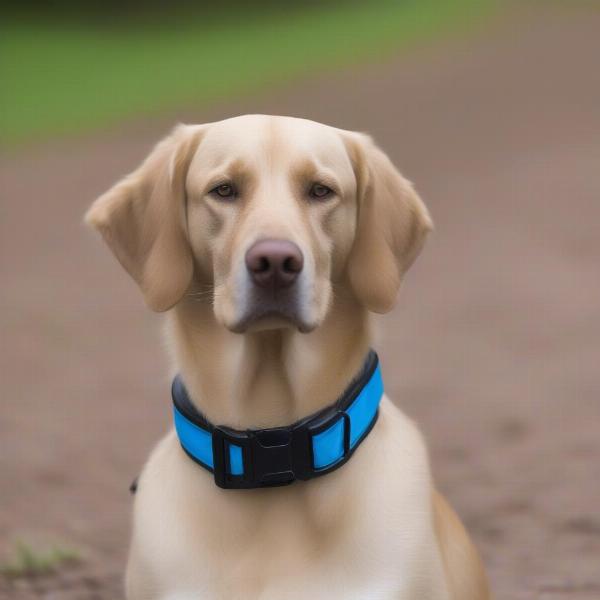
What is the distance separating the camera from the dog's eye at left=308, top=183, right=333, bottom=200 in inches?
142

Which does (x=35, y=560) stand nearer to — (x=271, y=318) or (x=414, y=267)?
(x=271, y=318)

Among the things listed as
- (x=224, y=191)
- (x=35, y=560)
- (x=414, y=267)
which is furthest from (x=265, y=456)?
(x=414, y=267)

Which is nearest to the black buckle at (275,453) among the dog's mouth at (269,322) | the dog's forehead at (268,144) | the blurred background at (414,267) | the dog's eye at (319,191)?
the dog's mouth at (269,322)

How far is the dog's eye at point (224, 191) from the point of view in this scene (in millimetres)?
3598

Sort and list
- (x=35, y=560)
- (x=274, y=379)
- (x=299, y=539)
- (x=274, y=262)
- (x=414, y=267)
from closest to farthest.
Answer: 1. (x=274, y=262)
2. (x=299, y=539)
3. (x=274, y=379)
4. (x=35, y=560)
5. (x=414, y=267)

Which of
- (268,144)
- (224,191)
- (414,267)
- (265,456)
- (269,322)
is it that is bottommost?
(414,267)

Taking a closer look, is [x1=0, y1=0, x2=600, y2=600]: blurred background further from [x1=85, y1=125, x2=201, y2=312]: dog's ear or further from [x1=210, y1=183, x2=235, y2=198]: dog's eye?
[x1=210, y1=183, x2=235, y2=198]: dog's eye

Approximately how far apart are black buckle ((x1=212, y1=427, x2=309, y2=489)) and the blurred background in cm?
→ 222

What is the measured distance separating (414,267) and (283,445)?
8.26m

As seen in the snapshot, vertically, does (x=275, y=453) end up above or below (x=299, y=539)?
above

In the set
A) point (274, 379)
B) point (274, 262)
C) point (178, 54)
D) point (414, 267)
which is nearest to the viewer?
point (274, 262)

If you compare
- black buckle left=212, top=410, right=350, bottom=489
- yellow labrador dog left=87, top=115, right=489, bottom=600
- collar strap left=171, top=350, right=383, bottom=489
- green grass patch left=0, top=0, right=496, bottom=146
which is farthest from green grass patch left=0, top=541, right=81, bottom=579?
green grass patch left=0, top=0, right=496, bottom=146

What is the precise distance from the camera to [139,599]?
3674 mm

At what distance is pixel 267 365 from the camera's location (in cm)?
370
